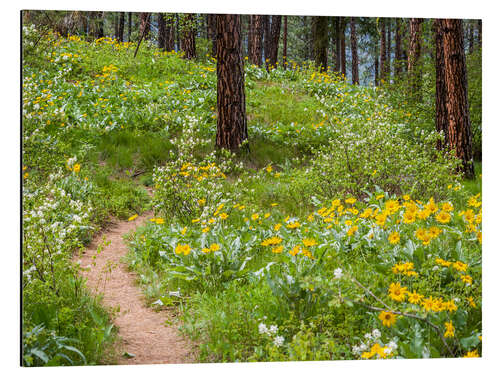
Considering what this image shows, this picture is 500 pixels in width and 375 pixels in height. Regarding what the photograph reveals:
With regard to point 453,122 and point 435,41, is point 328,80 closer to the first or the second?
point 435,41

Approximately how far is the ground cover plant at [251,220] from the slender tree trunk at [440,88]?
0.72ft

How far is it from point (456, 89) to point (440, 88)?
1.25 ft

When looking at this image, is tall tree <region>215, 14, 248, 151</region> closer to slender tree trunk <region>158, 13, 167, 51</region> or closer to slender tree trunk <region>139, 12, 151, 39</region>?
slender tree trunk <region>139, 12, 151, 39</region>

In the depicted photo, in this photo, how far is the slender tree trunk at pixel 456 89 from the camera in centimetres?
436

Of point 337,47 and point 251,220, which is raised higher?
point 337,47

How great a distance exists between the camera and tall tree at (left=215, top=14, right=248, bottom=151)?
509 cm

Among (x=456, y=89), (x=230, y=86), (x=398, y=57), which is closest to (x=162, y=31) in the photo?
(x=230, y=86)

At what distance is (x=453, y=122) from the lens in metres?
4.47

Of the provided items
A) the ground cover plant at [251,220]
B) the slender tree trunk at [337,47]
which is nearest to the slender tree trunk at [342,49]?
Answer: the slender tree trunk at [337,47]

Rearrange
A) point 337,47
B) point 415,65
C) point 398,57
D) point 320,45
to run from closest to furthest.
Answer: point 415,65
point 398,57
point 337,47
point 320,45

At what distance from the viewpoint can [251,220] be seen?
3928 millimetres

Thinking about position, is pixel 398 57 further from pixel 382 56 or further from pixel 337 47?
pixel 337 47
